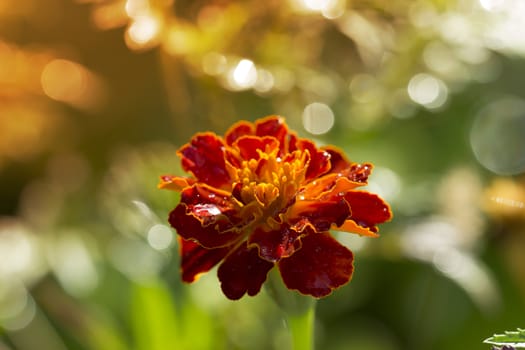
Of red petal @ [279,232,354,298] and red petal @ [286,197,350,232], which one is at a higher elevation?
red petal @ [286,197,350,232]

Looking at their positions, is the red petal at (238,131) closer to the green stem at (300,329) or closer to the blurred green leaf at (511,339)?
the green stem at (300,329)

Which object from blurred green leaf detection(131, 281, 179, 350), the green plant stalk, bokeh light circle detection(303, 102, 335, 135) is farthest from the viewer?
bokeh light circle detection(303, 102, 335, 135)

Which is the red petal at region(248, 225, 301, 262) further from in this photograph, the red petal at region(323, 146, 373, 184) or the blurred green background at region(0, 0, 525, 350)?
the blurred green background at region(0, 0, 525, 350)

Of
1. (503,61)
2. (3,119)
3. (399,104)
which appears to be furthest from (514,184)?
(3,119)

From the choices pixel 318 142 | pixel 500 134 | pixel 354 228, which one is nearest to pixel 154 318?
pixel 318 142

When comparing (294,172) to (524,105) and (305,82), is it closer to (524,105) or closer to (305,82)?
(305,82)

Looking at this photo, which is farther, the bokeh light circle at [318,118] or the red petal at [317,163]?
the bokeh light circle at [318,118]

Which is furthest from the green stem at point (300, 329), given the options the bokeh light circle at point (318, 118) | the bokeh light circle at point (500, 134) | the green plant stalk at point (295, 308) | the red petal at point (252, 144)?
the bokeh light circle at point (500, 134)

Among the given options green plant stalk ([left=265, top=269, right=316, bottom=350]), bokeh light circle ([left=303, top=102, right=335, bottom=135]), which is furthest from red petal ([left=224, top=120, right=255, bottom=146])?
bokeh light circle ([left=303, top=102, right=335, bottom=135])

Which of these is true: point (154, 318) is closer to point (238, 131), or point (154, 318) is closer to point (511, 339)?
point (238, 131)
